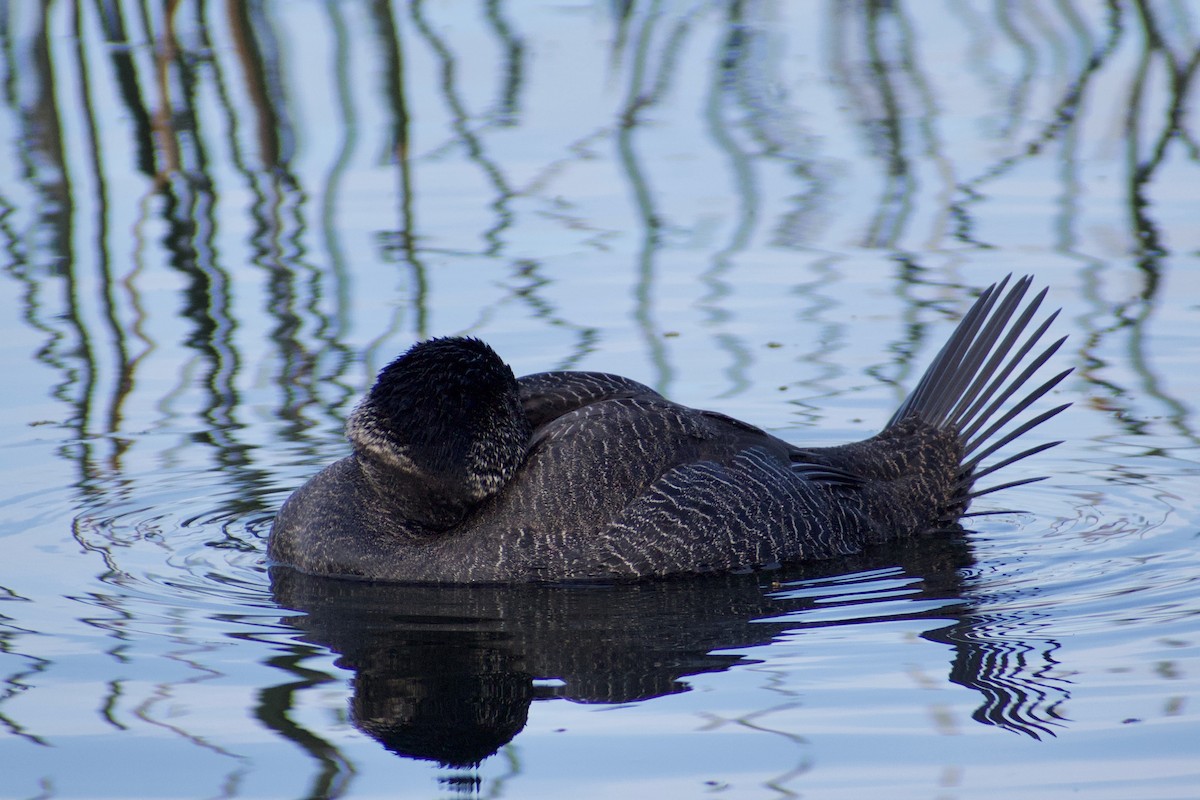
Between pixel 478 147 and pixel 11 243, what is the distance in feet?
10.4

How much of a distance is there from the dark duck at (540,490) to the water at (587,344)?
176mm

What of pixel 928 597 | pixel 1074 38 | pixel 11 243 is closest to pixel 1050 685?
pixel 928 597

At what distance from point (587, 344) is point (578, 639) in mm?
3346

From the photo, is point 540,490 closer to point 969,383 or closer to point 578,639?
point 578,639

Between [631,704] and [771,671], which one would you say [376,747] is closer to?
[631,704]

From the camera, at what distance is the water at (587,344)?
537 cm

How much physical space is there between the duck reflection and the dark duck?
10cm

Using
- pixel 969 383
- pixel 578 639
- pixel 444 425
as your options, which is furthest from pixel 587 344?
pixel 578 639

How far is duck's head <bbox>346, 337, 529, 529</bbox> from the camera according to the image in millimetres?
6973

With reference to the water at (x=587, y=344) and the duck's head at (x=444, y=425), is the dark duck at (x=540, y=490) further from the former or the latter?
the water at (x=587, y=344)

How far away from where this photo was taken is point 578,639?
6266mm

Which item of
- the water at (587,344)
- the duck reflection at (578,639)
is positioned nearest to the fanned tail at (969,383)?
the water at (587,344)

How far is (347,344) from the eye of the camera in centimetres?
964

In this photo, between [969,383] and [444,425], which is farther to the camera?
[969,383]
